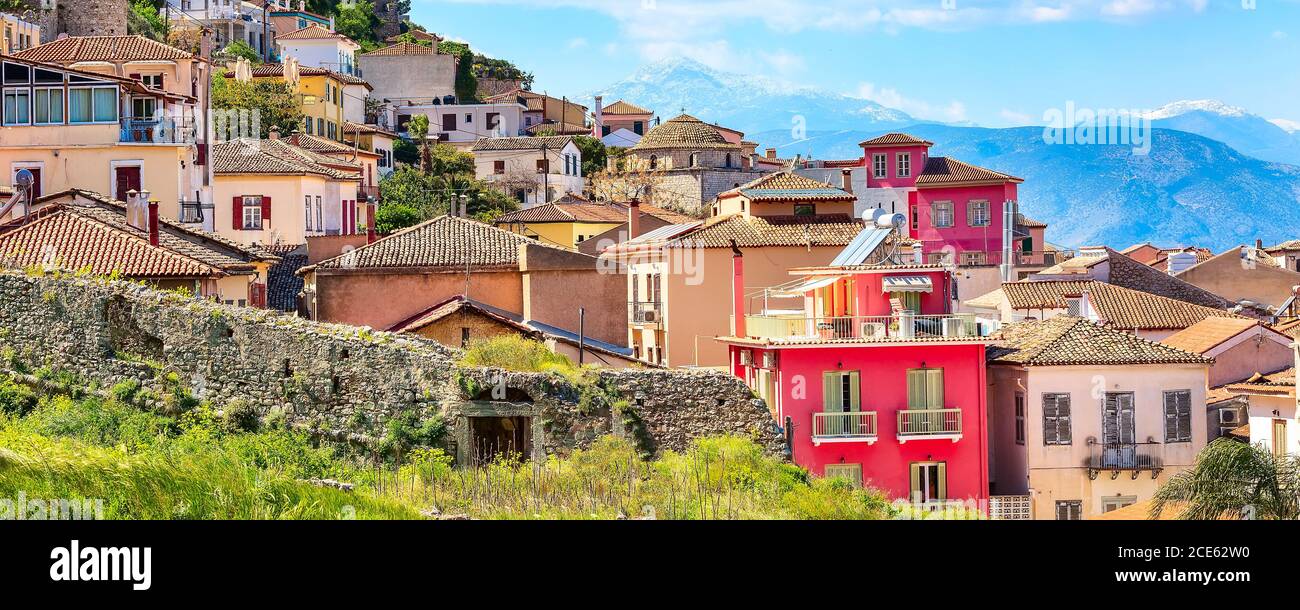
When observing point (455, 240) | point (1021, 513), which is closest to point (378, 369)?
point (1021, 513)

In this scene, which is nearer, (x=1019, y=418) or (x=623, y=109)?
(x=1019, y=418)

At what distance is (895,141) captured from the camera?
220ft

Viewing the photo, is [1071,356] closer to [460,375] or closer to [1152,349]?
[1152,349]

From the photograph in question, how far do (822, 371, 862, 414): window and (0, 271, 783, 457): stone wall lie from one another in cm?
1363

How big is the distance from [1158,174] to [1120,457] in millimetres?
30106

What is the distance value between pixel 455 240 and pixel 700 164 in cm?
5395

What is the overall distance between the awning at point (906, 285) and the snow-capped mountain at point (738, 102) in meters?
13.3

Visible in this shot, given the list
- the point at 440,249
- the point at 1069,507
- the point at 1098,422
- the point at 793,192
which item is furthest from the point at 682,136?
the point at 1069,507

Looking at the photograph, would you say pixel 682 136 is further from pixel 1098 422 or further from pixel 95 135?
pixel 1098 422

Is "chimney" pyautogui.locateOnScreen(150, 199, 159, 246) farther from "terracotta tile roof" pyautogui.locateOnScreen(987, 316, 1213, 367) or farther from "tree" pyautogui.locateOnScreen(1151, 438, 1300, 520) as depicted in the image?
"tree" pyautogui.locateOnScreen(1151, 438, 1300, 520)

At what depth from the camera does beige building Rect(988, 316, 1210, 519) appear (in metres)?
30.7

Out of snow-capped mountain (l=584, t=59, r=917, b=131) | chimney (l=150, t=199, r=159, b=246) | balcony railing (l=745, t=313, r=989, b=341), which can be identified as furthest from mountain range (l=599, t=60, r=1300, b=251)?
chimney (l=150, t=199, r=159, b=246)

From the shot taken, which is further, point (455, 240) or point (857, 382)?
point (455, 240)

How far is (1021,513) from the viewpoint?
95.6 feet
